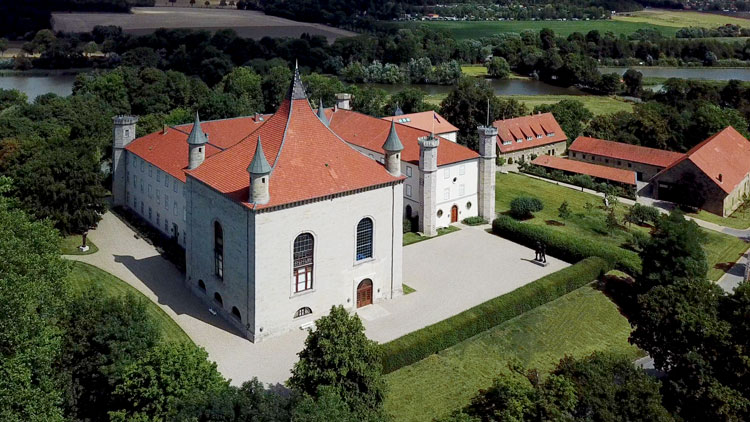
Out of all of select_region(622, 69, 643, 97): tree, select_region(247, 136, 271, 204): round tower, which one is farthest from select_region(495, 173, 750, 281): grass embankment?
select_region(622, 69, 643, 97): tree

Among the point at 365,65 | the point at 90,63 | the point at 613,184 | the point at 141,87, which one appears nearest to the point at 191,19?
the point at 90,63

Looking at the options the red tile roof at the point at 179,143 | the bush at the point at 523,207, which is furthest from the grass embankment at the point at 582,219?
the red tile roof at the point at 179,143

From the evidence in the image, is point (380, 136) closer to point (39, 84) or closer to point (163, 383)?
point (163, 383)

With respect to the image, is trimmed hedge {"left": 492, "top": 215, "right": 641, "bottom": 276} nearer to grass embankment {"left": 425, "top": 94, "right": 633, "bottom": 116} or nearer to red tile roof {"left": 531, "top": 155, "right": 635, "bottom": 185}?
red tile roof {"left": 531, "top": 155, "right": 635, "bottom": 185}

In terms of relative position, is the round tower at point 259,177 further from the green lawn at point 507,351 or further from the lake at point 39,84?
the lake at point 39,84

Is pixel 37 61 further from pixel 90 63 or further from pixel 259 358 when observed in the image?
pixel 259 358

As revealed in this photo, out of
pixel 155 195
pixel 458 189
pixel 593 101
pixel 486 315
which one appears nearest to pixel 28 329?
pixel 486 315
